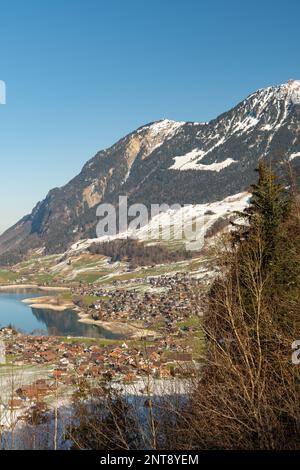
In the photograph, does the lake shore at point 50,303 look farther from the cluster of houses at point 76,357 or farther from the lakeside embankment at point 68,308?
the cluster of houses at point 76,357

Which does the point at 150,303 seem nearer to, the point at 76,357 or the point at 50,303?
the point at 50,303

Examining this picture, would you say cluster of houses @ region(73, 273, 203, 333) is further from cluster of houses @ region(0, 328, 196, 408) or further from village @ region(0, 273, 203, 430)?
cluster of houses @ region(0, 328, 196, 408)

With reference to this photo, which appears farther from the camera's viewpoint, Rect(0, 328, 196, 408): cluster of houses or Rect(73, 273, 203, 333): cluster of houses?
Rect(73, 273, 203, 333): cluster of houses

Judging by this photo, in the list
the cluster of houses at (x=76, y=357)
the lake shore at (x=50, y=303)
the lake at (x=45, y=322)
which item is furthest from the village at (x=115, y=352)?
the lake at (x=45, y=322)

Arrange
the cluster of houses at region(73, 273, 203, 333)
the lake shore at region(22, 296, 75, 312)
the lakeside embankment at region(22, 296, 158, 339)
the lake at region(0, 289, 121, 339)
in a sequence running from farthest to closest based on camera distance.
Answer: the lake shore at region(22, 296, 75, 312), the lakeside embankment at region(22, 296, 158, 339), the cluster of houses at region(73, 273, 203, 333), the lake at region(0, 289, 121, 339)

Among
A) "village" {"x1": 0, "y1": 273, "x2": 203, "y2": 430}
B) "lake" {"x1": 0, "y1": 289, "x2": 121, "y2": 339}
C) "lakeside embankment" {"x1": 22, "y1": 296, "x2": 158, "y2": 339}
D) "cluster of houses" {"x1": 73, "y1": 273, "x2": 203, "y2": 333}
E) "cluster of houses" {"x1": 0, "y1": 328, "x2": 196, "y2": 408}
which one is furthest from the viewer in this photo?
"lakeside embankment" {"x1": 22, "y1": 296, "x2": 158, "y2": 339}

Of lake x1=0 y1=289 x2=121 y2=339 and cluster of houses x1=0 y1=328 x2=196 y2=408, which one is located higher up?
cluster of houses x1=0 y1=328 x2=196 y2=408

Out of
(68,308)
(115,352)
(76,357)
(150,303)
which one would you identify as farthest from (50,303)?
(115,352)

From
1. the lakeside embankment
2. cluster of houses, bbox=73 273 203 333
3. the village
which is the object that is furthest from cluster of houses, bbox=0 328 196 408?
the lakeside embankment
